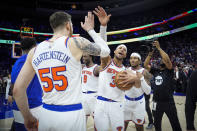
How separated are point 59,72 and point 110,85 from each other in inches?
73.2

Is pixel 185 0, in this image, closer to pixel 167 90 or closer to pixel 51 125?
pixel 167 90

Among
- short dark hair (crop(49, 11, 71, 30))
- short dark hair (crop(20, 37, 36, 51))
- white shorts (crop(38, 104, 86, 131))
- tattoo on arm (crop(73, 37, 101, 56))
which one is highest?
short dark hair (crop(49, 11, 71, 30))

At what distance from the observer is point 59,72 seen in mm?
1787

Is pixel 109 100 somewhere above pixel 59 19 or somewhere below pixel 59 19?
below

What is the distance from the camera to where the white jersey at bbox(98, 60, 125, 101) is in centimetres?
338

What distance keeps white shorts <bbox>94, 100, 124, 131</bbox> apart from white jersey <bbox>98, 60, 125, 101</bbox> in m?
0.17

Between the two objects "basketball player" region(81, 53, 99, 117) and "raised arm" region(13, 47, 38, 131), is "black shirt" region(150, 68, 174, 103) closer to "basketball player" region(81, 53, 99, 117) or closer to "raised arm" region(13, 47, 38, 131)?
"basketball player" region(81, 53, 99, 117)

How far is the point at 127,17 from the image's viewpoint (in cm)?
2900

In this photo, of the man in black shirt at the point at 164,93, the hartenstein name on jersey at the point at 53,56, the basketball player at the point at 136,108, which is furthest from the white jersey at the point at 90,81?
the hartenstein name on jersey at the point at 53,56

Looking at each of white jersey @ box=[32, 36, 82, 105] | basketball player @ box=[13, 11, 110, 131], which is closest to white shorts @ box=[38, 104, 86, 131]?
basketball player @ box=[13, 11, 110, 131]

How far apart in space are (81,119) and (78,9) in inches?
1139

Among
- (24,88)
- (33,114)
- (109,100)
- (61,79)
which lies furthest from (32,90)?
(109,100)

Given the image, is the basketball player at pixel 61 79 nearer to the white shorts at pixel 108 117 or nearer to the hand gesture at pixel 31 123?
the hand gesture at pixel 31 123

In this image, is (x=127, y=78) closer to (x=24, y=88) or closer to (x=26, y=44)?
(x=24, y=88)
